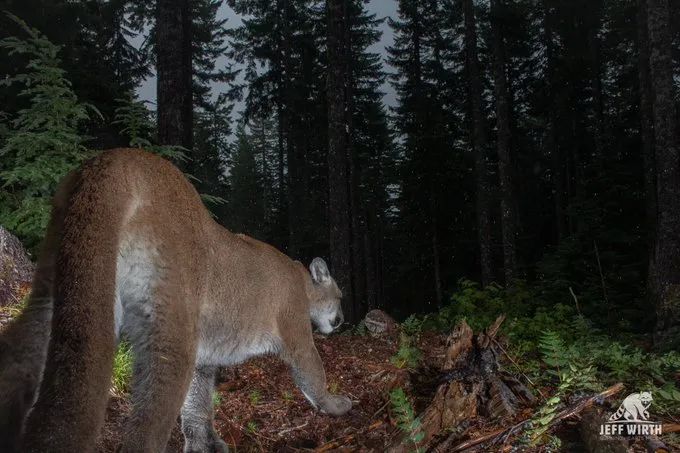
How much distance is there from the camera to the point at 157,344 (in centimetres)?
307

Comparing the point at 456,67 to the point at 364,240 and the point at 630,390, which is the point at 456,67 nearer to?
the point at 364,240

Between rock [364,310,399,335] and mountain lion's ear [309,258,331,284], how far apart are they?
2726 mm

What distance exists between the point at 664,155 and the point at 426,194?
17056 mm

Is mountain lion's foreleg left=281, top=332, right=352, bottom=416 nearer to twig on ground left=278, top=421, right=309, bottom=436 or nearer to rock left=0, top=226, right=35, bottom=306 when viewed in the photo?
twig on ground left=278, top=421, right=309, bottom=436

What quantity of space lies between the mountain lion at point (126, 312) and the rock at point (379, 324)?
4960 millimetres

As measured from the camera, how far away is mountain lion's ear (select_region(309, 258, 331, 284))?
21.3 ft

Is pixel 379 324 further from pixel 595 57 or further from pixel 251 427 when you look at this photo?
pixel 595 57

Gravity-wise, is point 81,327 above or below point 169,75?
below

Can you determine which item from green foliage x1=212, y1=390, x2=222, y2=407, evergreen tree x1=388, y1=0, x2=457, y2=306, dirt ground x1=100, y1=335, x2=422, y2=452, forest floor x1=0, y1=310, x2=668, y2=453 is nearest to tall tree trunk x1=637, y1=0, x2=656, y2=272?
evergreen tree x1=388, y1=0, x2=457, y2=306

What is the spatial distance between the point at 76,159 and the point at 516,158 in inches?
1500

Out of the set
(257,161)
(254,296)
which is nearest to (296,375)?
(254,296)

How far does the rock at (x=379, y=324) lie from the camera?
9.14m

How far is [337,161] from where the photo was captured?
13.5 m

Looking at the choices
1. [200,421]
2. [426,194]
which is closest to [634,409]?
[200,421]
